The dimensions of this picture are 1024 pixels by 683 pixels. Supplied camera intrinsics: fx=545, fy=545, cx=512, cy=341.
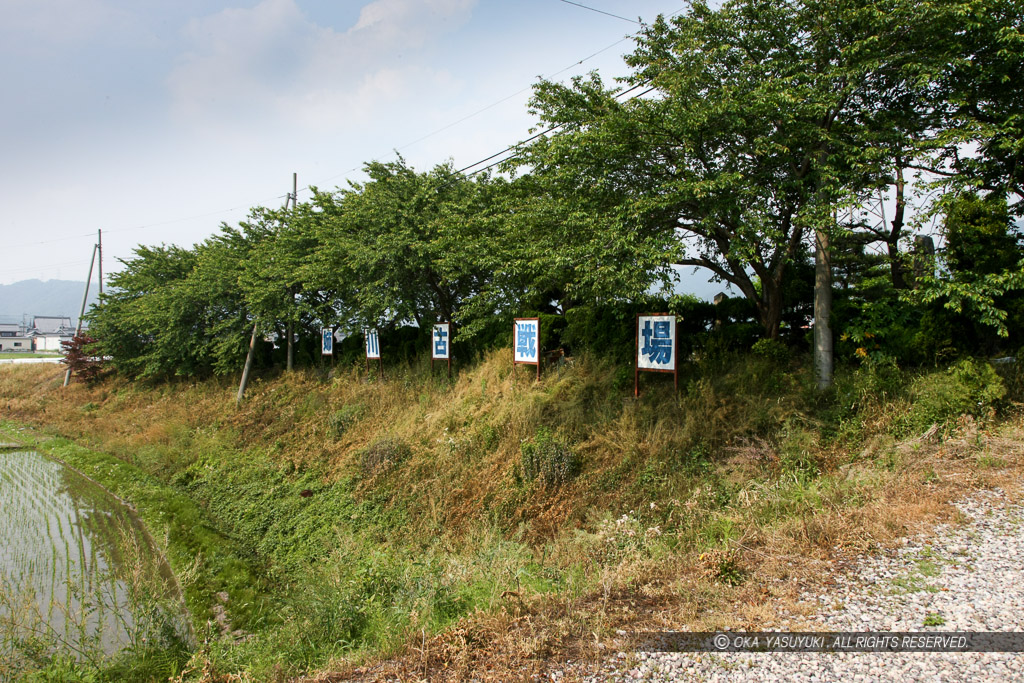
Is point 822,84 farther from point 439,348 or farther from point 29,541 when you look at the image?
point 29,541

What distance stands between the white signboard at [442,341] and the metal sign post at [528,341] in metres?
2.50

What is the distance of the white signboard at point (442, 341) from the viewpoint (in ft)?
45.7

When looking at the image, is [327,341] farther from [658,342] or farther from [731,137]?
[731,137]

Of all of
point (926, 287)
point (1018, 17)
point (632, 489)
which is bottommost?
point (632, 489)

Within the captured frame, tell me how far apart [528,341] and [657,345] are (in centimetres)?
322

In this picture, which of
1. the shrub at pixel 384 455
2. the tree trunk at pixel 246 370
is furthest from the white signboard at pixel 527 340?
the tree trunk at pixel 246 370

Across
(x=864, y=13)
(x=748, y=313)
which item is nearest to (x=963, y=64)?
A: (x=864, y=13)

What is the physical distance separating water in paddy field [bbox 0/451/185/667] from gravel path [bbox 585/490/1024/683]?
228 inches

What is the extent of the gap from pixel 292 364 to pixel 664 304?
1583 centimetres

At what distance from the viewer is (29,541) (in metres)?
9.81

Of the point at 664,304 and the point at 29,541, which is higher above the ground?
the point at 664,304

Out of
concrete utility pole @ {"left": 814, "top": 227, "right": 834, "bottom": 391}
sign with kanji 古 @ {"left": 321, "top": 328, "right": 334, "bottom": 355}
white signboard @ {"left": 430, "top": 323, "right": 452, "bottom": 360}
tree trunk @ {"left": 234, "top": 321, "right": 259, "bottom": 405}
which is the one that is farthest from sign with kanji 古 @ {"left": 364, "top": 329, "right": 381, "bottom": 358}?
concrete utility pole @ {"left": 814, "top": 227, "right": 834, "bottom": 391}

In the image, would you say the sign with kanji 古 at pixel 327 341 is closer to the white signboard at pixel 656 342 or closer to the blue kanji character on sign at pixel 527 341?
the blue kanji character on sign at pixel 527 341

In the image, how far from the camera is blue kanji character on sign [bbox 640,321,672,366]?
357 inches
